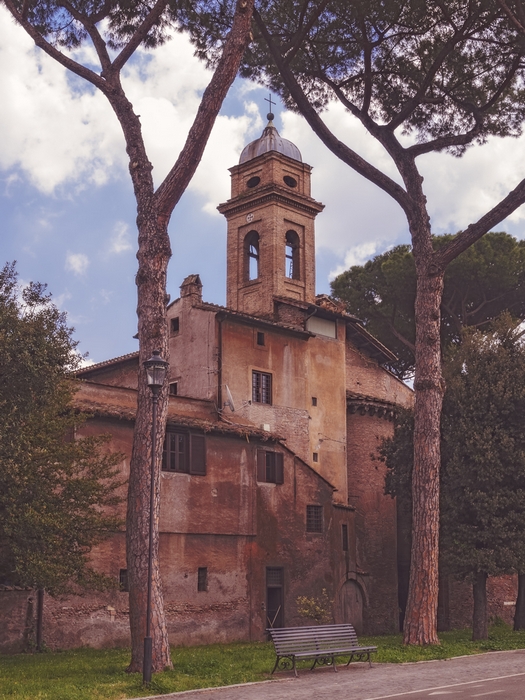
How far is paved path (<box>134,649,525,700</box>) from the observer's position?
1307 centimetres

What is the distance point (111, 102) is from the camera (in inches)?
739

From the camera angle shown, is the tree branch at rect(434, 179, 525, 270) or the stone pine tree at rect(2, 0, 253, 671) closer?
the stone pine tree at rect(2, 0, 253, 671)

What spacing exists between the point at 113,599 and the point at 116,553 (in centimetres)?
122

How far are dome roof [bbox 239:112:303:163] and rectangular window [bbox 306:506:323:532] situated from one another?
1929 cm

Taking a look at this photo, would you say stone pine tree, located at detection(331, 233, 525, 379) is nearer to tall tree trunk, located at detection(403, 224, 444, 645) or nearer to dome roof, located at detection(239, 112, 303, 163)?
dome roof, located at detection(239, 112, 303, 163)

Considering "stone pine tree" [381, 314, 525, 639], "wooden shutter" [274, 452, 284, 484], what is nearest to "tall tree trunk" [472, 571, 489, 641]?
"stone pine tree" [381, 314, 525, 639]

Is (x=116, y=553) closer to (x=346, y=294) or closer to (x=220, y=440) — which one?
(x=220, y=440)

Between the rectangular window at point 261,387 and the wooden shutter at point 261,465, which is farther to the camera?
the rectangular window at point 261,387

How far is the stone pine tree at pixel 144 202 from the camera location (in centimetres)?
1595

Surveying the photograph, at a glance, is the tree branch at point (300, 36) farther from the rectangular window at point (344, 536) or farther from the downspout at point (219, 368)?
the rectangular window at point (344, 536)

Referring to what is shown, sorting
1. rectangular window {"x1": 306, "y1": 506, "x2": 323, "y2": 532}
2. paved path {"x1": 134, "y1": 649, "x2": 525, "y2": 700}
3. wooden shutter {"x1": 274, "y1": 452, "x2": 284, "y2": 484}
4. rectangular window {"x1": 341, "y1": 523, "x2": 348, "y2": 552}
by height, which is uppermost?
wooden shutter {"x1": 274, "y1": 452, "x2": 284, "y2": 484}

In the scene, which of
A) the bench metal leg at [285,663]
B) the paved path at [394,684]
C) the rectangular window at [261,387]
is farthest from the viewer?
the rectangular window at [261,387]

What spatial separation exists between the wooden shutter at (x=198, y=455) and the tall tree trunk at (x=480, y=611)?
8.94m

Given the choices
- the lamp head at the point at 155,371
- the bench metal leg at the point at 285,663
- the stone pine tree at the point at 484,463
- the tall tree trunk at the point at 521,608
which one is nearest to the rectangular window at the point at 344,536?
the stone pine tree at the point at 484,463
